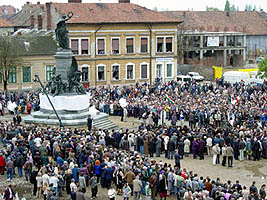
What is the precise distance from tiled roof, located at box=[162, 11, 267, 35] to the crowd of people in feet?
130

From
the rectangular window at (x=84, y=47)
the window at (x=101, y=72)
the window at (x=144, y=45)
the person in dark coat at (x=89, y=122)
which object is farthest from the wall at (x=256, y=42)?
the person in dark coat at (x=89, y=122)

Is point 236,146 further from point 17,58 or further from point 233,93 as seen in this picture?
point 17,58

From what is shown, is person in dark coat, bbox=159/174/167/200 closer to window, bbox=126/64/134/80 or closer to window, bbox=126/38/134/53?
window, bbox=126/64/134/80

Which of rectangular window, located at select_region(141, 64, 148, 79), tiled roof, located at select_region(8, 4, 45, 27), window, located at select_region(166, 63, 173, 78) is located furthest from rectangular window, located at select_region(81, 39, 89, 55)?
tiled roof, located at select_region(8, 4, 45, 27)

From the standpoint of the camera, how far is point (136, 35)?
56.6m

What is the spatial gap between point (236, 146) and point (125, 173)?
8.09 meters

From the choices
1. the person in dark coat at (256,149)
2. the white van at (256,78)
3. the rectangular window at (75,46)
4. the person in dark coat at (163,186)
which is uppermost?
the rectangular window at (75,46)

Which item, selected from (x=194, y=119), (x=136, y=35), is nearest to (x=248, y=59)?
(x=136, y=35)

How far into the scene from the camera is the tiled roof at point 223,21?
8056 cm

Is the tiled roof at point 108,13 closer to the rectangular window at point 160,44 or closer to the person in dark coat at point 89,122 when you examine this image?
the rectangular window at point 160,44

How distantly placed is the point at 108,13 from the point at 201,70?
53.1 feet

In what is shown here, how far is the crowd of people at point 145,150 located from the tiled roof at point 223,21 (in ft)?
130

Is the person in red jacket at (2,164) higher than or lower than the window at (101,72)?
lower

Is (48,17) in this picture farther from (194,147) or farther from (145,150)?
(194,147)
